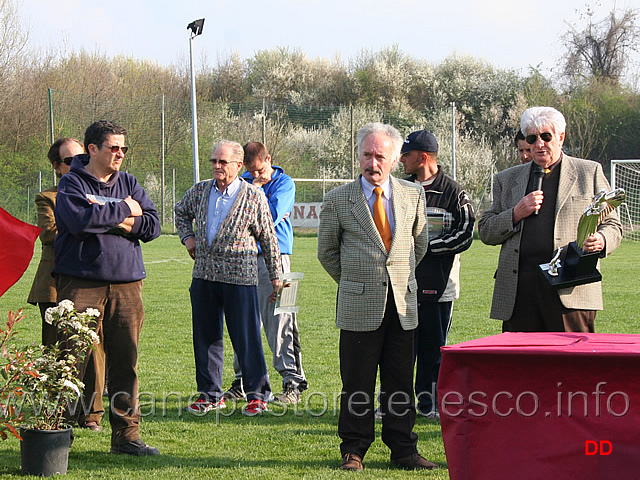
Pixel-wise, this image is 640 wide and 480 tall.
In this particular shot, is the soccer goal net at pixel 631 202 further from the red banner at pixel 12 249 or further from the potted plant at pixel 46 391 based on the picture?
the red banner at pixel 12 249

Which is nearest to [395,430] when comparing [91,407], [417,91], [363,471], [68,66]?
[363,471]

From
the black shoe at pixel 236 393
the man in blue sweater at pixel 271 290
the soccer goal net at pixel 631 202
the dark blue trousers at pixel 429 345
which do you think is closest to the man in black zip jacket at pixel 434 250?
the dark blue trousers at pixel 429 345

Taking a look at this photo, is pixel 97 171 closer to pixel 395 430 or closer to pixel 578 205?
pixel 395 430

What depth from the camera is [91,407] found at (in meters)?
5.49

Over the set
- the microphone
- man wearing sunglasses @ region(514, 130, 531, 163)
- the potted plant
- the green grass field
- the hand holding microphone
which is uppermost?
man wearing sunglasses @ region(514, 130, 531, 163)

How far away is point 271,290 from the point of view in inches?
259

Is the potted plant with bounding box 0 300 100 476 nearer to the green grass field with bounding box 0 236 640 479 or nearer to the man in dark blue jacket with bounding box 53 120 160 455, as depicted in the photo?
the green grass field with bounding box 0 236 640 479

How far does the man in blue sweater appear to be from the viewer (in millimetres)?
6461

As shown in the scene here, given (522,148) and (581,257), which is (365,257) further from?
(522,148)

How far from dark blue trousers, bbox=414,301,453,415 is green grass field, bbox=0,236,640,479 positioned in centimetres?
19

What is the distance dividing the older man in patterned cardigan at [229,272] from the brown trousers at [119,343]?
3.23 feet

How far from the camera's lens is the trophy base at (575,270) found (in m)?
4.21

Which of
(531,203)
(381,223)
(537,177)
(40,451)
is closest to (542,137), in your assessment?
(537,177)

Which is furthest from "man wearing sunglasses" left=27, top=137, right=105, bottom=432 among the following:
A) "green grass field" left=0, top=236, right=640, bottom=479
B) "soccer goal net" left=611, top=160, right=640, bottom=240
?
"soccer goal net" left=611, top=160, right=640, bottom=240
